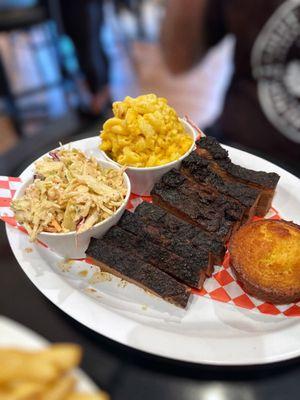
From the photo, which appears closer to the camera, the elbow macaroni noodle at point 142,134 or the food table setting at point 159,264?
the food table setting at point 159,264

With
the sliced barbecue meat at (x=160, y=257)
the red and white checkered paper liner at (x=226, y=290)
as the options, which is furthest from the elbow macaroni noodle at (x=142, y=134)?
the red and white checkered paper liner at (x=226, y=290)

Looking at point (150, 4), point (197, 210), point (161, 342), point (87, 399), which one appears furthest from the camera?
point (150, 4)

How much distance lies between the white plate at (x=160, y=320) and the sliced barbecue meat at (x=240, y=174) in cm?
54

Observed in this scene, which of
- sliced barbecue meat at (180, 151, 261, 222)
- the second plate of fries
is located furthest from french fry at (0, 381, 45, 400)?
sliced barbecue meat at (180, 151, 261, 222)

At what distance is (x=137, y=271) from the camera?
62.6 inches

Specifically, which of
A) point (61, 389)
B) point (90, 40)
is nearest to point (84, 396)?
point (61, 389)

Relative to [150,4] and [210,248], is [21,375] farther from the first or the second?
[150,4]

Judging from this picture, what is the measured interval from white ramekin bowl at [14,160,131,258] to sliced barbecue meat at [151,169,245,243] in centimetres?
18

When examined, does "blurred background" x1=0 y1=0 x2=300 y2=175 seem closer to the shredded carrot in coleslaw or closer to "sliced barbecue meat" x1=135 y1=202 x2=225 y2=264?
the shredded carrot in coleslaw

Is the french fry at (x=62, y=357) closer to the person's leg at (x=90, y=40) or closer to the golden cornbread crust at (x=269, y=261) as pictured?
the golden cornbread crust at (x=269, y=261)

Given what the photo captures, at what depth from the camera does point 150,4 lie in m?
7.12

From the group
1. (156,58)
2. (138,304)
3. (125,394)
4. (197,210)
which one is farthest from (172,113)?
(156,58)

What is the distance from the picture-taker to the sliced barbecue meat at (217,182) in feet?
5.86

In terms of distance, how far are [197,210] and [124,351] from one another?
64cm
